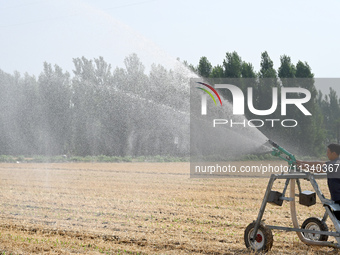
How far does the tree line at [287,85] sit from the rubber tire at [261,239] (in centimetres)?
2079

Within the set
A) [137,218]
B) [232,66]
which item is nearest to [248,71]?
[232,66]

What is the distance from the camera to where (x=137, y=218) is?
8336 millimetres

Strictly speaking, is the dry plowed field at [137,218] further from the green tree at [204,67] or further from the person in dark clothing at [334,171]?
the green tree at [204,67]

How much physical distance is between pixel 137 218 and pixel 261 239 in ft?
10.6

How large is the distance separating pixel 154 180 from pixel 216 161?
7.38m

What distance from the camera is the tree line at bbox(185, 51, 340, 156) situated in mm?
27906

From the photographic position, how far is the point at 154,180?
16156mm

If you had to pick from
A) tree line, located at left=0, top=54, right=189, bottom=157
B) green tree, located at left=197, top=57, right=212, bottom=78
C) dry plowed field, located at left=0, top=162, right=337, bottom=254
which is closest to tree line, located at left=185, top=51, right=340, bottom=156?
green tree, located at left=197, top=57, right=212, bottom=78

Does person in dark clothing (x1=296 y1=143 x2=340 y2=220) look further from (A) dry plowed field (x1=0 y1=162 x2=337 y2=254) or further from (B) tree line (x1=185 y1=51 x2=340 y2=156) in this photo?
(B) tree line (x1=185 y1=51 x2=340 y2=156)

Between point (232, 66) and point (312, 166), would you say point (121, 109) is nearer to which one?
point (232, 66)

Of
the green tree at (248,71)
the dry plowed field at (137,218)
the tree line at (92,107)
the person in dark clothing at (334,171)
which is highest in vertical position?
the green tree at (248,71)

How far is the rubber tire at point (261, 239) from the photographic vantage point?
5.59m

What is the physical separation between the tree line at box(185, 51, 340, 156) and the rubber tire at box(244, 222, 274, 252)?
818 inches

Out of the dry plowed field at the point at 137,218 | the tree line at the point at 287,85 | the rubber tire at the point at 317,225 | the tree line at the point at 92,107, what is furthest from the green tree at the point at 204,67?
the rubber tire at the point at 317,225
